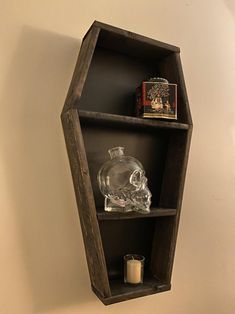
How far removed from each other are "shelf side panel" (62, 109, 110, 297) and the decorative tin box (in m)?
0.26

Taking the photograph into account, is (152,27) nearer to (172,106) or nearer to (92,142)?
(172,106)

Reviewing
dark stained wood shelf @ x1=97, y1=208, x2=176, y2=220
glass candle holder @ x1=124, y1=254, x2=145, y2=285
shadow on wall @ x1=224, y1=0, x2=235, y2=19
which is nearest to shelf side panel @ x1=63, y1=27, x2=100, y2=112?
dark stained wood shelf @ x1=97, y1=208, x2=176, y2=220

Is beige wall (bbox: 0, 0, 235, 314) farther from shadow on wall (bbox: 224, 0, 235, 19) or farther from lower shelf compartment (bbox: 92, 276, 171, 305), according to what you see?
shadow on wall (bbox: 224, 0, 235, 19)

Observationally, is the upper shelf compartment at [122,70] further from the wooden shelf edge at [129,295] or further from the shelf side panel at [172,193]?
the wooden shelf edge at [129,295]

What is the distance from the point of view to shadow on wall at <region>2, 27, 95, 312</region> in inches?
33.0

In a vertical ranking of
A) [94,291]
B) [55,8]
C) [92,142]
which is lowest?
[94,291]

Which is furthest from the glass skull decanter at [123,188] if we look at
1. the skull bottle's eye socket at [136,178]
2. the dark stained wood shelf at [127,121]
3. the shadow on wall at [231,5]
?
the shadow on wall at [231,5]

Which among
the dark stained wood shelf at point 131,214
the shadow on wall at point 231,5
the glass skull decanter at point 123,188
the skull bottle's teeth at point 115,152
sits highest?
the shadow on wall at point 231,5

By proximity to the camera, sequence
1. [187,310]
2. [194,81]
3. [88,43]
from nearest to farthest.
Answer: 1. [88,43]
2. [187,310]
3. [194,81]

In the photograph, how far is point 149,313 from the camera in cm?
103

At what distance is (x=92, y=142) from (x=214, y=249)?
0.76 meters

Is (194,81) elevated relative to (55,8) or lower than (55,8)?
lower

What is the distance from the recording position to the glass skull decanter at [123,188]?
2.77 feet

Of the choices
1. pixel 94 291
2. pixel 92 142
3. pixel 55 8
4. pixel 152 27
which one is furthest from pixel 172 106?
pixel 94 291
